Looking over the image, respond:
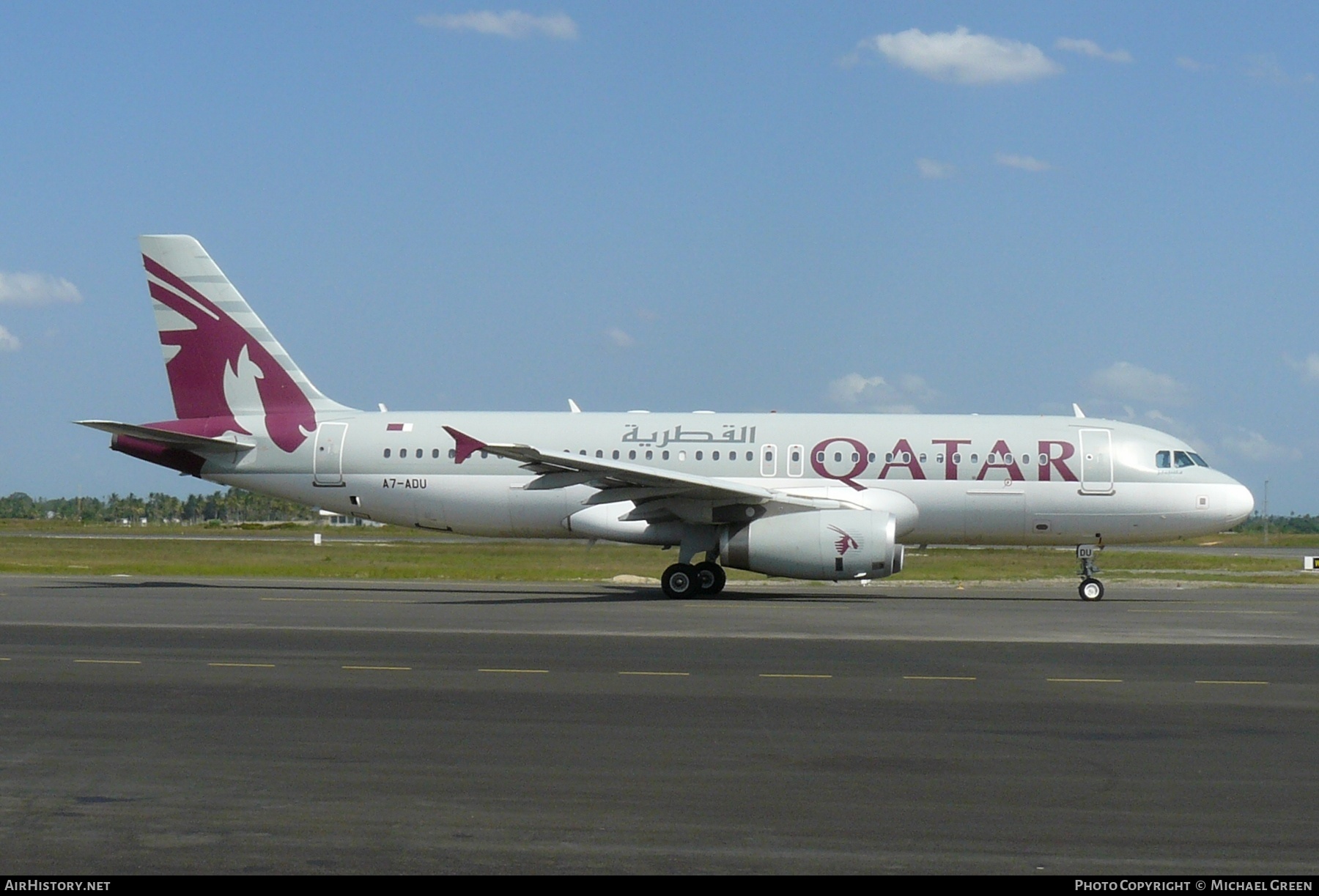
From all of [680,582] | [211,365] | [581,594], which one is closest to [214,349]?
[211,365]

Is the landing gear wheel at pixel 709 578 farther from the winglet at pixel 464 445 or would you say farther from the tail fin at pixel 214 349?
the tail fin at pixel 214 349

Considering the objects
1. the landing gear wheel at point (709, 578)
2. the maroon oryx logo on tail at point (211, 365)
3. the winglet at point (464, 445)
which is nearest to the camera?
the winglet at point (464, 445)

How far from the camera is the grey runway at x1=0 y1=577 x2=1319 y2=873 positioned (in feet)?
21.2

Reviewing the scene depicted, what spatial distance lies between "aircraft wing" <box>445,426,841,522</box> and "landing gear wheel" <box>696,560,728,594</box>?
1.00 m

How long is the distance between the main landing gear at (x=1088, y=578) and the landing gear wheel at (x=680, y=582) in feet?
24.4

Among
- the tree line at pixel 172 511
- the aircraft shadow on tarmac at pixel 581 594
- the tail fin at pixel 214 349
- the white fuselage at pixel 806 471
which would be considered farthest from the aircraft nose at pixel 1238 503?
the tree line at pixel 172 511

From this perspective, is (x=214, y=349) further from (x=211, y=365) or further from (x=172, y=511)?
(x=172, y=511)

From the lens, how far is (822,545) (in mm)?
23625

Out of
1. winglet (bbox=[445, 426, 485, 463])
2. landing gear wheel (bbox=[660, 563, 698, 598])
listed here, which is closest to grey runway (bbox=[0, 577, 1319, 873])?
winglet (bbox=[445, 426, 485, 463])

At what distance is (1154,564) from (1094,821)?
3882 cm

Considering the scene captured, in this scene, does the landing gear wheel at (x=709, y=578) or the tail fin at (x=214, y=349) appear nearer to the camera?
the landing gear wheel at (x=709, y=578)

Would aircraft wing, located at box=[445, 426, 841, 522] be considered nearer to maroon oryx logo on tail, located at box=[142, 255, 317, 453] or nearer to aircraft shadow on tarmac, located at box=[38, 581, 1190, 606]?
aircraft shadow on tarmac, located at box=[38, 581, 1190, 606]

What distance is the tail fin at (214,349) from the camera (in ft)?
92.9
